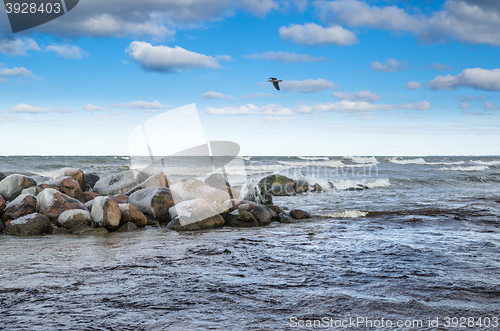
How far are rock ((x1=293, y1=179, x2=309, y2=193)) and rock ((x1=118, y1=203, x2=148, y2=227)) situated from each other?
786 centimetres

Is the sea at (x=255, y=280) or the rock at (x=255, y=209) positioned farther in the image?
the rock at (x=255, y=209)

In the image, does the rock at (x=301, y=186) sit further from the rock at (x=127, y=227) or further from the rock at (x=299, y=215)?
the rock at (x=127, y=227)

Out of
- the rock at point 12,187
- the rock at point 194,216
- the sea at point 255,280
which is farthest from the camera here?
the rock at point 12,187

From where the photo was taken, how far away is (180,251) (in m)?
4.69

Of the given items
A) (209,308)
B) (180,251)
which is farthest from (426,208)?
(209,308)

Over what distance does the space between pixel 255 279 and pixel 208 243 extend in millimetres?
1844

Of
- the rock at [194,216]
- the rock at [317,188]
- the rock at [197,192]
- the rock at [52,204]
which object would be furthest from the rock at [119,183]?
the rock at [317,188]

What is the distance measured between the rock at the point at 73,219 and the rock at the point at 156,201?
116 centimetres

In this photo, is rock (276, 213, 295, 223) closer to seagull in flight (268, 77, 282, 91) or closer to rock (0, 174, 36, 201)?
seagull in flight (268, 77, 282, 91)

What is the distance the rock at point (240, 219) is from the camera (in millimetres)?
7017

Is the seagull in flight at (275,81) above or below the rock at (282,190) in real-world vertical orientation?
above

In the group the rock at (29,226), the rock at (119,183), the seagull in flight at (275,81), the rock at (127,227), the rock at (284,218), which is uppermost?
the seagull in flight at (275,81)

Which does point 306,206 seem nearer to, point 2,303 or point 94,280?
point 94,280

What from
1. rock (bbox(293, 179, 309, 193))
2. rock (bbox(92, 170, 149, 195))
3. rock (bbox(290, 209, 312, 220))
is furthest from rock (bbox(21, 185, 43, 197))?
rock (bbox(293, 179, 309, 193))
